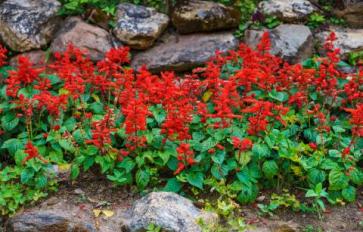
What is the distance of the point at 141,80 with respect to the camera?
5.06 meters

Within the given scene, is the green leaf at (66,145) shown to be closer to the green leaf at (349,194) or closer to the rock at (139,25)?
the rock at (139,25)

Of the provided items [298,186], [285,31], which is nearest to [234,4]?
[285,31]

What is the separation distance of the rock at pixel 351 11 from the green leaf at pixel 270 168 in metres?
2.70

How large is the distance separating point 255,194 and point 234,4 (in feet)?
8.99

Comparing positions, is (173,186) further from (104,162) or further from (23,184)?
(23,184)

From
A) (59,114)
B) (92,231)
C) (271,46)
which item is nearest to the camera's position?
(92,231)

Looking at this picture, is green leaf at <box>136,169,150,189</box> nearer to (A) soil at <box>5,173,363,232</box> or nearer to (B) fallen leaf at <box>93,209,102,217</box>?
(A) soil at <box>5,173,363,232</box>

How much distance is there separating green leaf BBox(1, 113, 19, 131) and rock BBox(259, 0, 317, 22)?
10.3 ft

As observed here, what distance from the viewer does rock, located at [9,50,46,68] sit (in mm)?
6199

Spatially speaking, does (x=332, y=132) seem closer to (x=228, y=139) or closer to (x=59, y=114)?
(x=228, y=139)

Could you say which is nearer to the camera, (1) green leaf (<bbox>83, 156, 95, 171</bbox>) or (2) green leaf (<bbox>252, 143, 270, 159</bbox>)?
(2) green leaf (<bbox>252, 143, 270, 159</bbox>)

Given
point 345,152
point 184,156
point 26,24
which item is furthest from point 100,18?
point 345,152

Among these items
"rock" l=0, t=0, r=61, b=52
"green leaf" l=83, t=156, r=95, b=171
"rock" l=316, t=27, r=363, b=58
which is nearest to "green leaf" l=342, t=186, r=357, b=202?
"rock" l=316, t=27, r=363, b=58

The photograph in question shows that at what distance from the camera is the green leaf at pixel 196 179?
453cm
